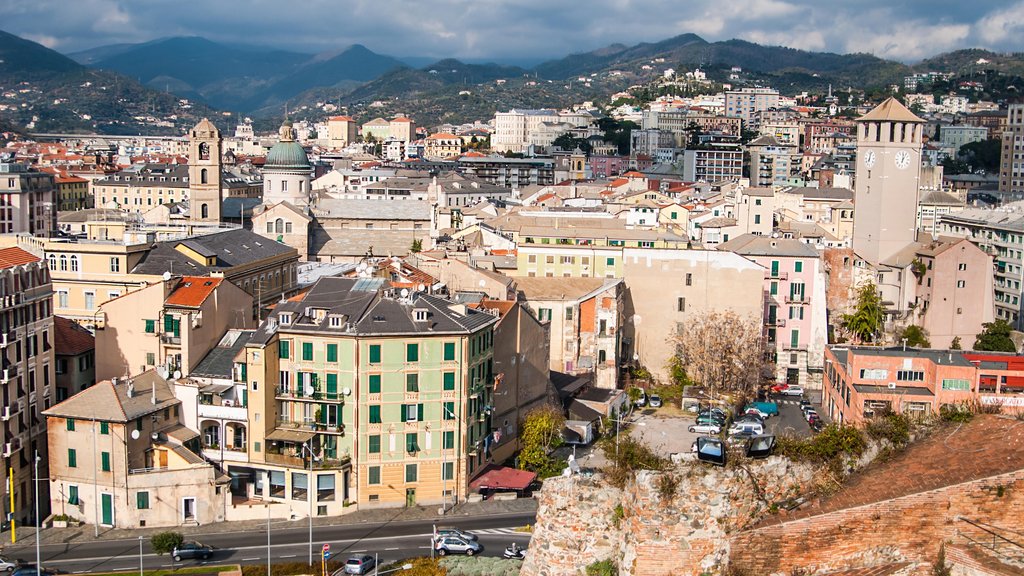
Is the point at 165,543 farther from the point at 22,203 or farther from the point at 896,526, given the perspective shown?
the point at 22,203

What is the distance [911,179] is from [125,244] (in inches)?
2053

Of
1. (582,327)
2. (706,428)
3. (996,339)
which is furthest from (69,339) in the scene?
(996,339)

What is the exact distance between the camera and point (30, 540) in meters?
39.2

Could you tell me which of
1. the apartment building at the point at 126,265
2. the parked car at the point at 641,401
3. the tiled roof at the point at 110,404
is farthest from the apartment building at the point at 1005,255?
the tiled roof at the point at 110,404

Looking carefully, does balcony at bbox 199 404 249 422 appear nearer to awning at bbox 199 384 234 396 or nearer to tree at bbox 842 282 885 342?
awning at bbox 199 384 234 396

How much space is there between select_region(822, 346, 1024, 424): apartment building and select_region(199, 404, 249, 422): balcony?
→ 23986mm

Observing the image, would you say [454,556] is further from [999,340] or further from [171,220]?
[171,220]

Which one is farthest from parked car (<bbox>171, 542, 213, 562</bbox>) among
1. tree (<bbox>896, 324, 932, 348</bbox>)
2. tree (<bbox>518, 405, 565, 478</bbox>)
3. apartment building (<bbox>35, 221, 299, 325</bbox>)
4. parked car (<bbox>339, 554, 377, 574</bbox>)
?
tree (<bbox>896, 324, 932, 348</bbox>)

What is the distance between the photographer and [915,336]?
69.0 meters

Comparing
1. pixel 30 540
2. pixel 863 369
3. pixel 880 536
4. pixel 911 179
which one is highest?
pixel 911 179

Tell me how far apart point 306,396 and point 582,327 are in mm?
20600

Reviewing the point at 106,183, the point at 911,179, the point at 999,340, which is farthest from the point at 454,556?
the point at 106,183

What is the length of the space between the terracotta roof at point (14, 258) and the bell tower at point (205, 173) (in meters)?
43.6

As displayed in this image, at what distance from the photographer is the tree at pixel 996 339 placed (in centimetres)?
6556
